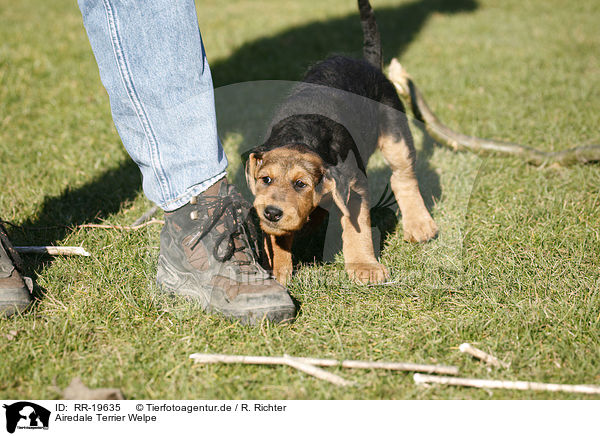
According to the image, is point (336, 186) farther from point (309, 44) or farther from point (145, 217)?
point (309, 44)

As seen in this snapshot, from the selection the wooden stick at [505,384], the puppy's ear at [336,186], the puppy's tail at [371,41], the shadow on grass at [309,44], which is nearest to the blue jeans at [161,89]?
the puppy's ear at [336,186]

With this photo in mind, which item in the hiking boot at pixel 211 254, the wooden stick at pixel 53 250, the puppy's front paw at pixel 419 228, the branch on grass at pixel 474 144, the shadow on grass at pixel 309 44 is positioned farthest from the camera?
the shadow on grass at pixel 309 44

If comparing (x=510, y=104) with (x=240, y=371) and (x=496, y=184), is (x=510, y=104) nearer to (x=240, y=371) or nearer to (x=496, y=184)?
(x=496, y=184)

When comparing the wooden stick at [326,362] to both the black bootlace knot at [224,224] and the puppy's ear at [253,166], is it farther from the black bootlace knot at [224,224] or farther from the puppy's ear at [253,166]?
the puppy's ear at [253,166]

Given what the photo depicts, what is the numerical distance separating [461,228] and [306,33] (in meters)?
6.82

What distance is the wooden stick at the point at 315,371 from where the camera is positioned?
2.19 metres

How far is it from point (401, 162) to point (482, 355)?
1.79 meters

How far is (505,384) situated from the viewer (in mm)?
2166

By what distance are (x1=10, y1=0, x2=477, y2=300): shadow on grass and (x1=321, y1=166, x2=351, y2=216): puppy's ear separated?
2.88 ft

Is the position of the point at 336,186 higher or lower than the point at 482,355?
higher

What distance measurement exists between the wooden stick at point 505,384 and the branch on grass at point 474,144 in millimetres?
2791
